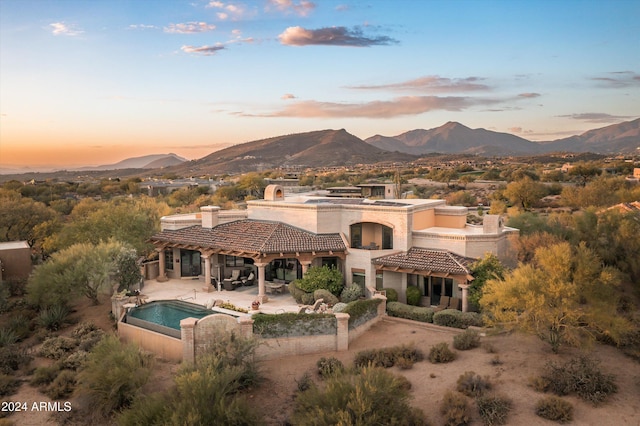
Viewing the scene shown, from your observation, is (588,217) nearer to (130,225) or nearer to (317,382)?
(317,382)

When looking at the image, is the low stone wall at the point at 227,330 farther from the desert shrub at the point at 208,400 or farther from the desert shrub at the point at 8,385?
the desert shrub at the point at 8,385

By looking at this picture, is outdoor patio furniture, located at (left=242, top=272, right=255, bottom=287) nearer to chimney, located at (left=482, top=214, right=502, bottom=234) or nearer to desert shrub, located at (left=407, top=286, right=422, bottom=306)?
desert shrub, located at (left=407, top=286, right=422, bottom=306)

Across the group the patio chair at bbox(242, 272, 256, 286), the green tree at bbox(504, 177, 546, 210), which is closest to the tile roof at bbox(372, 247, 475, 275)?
the patio chair at bbox(242, 272, 256, 286)

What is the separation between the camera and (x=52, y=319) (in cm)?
2622

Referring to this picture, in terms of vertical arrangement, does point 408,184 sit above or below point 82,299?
above

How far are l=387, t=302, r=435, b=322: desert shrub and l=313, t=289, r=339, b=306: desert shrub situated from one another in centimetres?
303

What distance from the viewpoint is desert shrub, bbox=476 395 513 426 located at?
15438mm

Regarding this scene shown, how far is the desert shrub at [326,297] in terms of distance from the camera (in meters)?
26.1

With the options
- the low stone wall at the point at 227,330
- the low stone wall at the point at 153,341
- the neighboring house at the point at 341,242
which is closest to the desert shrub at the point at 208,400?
the low stone wall at the point at 227,330

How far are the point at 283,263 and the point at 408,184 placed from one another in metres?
53.9

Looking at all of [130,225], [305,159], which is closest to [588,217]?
[130,225]

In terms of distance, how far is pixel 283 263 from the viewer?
31141 millimetres

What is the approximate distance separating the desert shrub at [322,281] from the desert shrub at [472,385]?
429 inches

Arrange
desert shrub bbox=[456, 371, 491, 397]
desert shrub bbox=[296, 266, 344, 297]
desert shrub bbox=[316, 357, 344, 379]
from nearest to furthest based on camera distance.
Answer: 1. desert shrub bbox=[456, 371, 491, 397]
2. desert shrub bbox=[316, 357, 344, 379]
3. desert shrub bbox=[296, 266, 344, 297]
